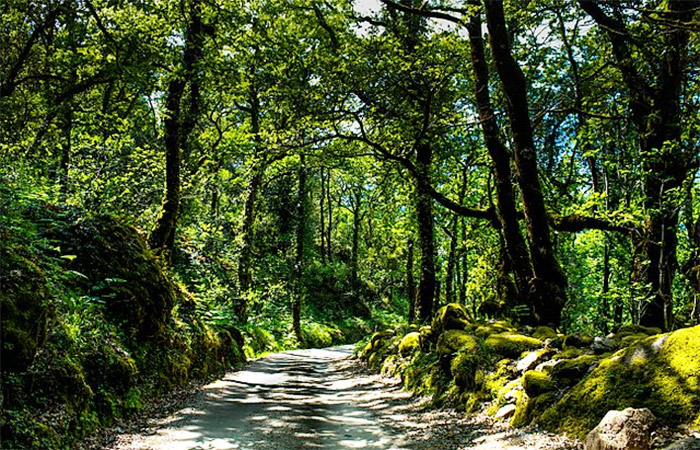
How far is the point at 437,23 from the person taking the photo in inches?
607

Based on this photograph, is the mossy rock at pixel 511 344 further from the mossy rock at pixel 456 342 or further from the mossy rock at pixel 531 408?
the mossy rock at pixel 531 408

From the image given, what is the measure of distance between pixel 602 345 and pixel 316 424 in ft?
13.8

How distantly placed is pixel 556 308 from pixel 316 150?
304 inches

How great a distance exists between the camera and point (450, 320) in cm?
1008

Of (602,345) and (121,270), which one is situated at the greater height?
(121,270)

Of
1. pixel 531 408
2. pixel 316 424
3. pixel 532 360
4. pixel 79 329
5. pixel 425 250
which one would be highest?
pixel 425 250

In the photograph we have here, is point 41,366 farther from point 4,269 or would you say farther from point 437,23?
point 437,23

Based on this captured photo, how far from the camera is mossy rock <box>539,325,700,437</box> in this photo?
4070mm

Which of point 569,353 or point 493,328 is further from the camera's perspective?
point 493,328

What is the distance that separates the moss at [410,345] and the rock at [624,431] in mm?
7441

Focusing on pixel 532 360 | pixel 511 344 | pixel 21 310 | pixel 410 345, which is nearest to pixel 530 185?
pixel 511 344

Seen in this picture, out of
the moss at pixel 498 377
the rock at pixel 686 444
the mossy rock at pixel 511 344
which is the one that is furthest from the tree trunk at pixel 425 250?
the rock at pixel 686 444

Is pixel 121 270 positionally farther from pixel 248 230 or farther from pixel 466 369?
pixel 248 230

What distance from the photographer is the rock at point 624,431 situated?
3723 mm
